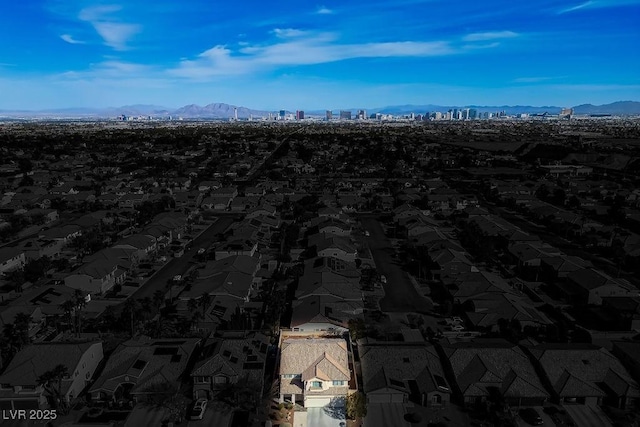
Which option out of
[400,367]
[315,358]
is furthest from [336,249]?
Answer: [315,358]

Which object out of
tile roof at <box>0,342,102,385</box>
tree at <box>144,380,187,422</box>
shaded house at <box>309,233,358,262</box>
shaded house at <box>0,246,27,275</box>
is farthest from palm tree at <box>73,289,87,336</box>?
shaded house at <box>309,233,358,262</box>

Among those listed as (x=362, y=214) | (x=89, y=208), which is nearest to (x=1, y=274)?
(x=89, y=208)

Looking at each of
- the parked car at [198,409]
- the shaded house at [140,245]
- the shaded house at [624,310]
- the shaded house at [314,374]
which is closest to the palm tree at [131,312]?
the parked car at [198,409]

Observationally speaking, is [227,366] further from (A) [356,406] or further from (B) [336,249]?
(B) [336,249]

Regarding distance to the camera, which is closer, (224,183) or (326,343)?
(326,343)

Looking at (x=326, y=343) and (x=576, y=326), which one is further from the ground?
(x=326, y=343)

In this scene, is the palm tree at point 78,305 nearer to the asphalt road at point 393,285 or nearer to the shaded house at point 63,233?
the shaded house at point 63,233

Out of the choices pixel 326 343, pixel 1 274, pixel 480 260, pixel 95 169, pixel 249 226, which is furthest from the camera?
pixel 95 169

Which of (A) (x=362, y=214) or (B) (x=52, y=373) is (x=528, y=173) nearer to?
(A) (x=362, y=214)
